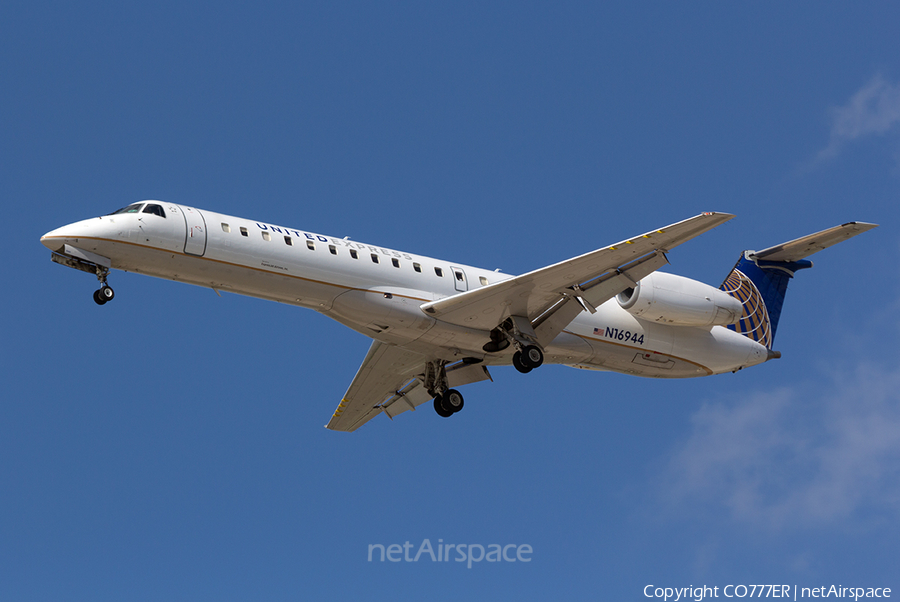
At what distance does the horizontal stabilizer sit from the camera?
875 inches

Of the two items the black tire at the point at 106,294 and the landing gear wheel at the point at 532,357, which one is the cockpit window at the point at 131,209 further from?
the landing gear wheel at the point at 532,357

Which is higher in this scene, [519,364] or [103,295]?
[519,364]

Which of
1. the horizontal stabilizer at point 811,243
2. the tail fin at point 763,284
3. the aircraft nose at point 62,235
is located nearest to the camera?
the aircraft nose at point 62,235

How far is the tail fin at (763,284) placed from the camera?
25219 millimetres

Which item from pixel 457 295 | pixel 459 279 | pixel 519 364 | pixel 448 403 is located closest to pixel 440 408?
pixel 448 403

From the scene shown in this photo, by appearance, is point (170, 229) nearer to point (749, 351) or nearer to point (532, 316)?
point (532, 316)

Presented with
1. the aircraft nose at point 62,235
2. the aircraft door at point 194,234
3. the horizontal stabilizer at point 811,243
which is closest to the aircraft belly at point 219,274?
the aircraft door at point 194,234

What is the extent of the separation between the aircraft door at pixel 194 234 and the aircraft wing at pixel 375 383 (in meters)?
5.79

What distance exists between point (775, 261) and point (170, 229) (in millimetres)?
15675

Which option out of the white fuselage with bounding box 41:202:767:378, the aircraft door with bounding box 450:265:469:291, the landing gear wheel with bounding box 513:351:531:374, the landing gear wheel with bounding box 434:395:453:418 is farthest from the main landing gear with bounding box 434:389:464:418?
the aircraft door with bounding box 450:265:469:291

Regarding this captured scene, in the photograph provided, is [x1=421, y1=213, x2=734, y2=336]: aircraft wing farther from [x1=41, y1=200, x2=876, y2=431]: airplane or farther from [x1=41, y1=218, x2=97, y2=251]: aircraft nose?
[x1=41, y1=218, x2=97, y2=251]: aircraft nose

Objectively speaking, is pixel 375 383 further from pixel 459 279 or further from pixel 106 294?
pixel 106 294

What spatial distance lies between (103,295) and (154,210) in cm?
183

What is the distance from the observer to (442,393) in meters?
22.8
